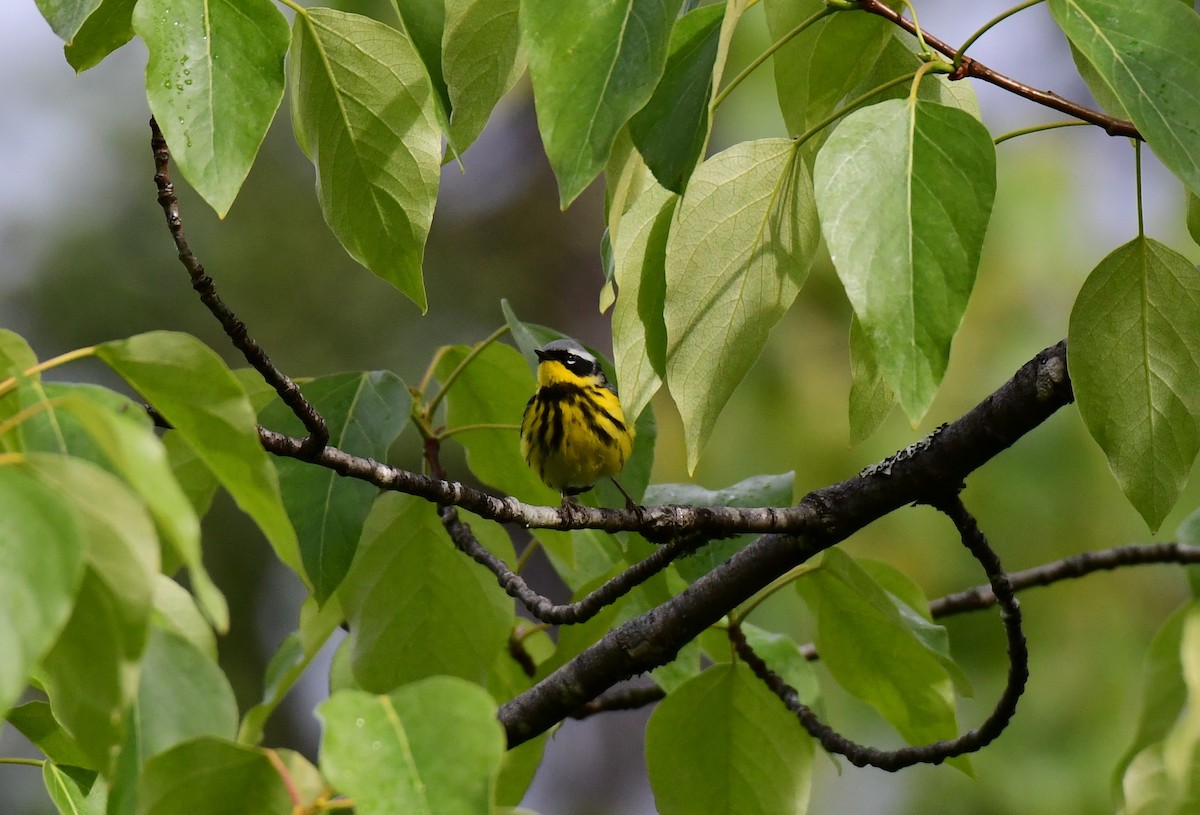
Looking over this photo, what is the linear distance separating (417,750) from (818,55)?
1.11 m

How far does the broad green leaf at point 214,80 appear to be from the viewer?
1151 millimetres

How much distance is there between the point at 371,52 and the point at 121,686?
2.94ft

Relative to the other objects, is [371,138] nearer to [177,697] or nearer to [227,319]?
[227,319]

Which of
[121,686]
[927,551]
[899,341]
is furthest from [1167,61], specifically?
[927,551]

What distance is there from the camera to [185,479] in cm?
178

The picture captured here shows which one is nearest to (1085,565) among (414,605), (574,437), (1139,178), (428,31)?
(1139,178)

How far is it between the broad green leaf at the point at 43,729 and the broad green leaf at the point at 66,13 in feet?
2.36

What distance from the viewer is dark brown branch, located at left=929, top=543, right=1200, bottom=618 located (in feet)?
7.44

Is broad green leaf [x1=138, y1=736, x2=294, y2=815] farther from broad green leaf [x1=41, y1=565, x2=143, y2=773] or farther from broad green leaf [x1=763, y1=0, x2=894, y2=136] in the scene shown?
broad green leaf [x1=763, y1=0, x2=894, y2=136]

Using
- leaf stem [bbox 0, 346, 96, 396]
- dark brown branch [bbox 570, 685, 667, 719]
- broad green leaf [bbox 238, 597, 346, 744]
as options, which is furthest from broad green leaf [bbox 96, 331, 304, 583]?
dark brown branch [bbox 570, 685, 667, 719]

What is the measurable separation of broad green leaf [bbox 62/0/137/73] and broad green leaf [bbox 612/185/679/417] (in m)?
0.65

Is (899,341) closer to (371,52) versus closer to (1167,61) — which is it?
(1167,61)

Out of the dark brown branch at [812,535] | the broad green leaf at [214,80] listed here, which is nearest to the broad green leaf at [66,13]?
the broad green leaf at [214,80]

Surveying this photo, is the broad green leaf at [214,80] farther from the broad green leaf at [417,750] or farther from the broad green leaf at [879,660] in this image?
the broad green leaf at [879,660]
